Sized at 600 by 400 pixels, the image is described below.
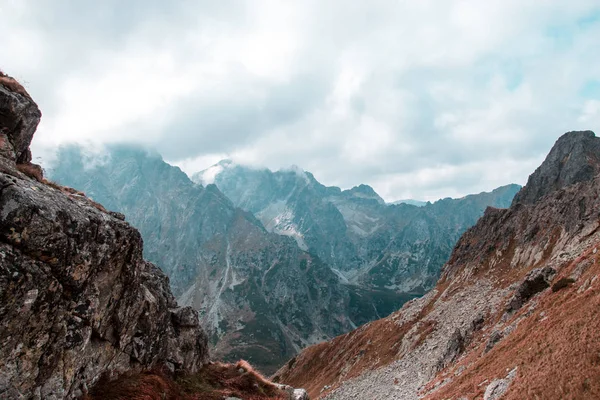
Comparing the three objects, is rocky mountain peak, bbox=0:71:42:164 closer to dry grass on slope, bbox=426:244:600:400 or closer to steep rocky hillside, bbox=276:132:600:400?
dry grass on slope, bbox=426:244:600:400

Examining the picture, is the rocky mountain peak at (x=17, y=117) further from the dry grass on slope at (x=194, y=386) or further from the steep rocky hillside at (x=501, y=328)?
the steep rocky hillside at (x=501, y=328)

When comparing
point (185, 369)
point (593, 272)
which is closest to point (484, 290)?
point (593, 272)

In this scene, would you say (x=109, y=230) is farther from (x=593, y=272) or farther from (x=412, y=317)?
(x=412, y=317)

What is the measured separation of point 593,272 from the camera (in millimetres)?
33688

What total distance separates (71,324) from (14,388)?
3560 mm

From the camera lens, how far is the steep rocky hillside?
2338cm

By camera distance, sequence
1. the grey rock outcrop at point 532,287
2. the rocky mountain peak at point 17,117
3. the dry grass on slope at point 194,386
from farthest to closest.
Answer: the grey rock outcrop at point 532,287 < the rocky mountain peak at point 17,117 < the dry grass on slope at point 194,386

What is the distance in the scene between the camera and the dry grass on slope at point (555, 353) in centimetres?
1991

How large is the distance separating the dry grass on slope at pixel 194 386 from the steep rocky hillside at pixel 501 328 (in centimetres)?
1667

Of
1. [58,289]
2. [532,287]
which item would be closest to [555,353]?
[58,289]

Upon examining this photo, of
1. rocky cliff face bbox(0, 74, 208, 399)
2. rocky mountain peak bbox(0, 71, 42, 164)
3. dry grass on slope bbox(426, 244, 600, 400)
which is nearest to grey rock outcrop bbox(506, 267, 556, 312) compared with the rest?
dry grass on slope bbox(426, 244, 600, 400)

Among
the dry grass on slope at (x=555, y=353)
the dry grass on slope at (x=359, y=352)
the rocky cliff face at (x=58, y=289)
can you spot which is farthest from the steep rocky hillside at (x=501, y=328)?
the rocky cliff face at (x=58, y=289)

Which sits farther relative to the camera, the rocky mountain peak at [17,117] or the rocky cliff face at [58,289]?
the rocky mountain peak at [17,117]

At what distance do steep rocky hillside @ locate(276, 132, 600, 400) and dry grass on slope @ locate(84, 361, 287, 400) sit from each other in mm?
16665
